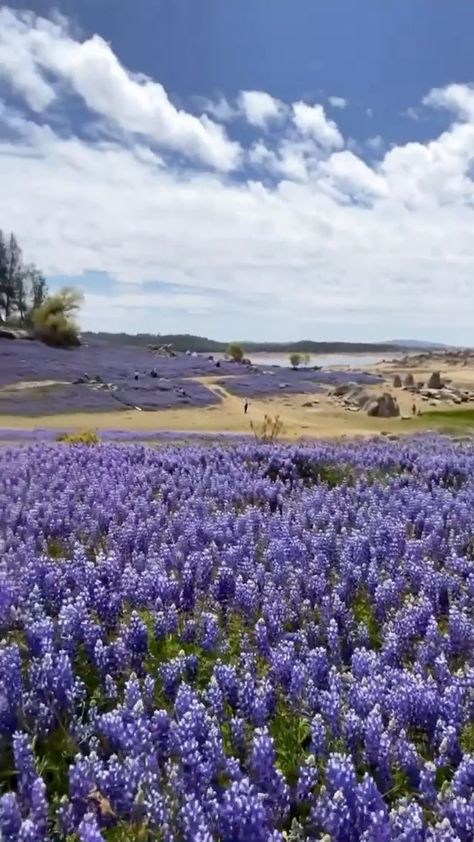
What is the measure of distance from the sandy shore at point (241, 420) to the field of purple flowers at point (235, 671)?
14.7 m

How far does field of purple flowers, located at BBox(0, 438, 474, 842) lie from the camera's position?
8.09 feet

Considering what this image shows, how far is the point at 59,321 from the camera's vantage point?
50.7 metres

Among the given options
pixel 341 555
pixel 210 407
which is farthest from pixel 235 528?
pixel 210 407

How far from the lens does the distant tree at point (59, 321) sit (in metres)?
50.0

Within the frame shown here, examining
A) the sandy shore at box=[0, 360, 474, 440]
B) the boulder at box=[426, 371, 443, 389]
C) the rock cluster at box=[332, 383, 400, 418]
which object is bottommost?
the sandy shore at box=[0, 360, 474, 440]

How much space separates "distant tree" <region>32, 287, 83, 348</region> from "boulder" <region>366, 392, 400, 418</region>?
24.1m

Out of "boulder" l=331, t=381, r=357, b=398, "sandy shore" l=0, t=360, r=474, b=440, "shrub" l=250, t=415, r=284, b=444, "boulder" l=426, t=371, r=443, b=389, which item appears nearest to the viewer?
"shrub" l=250, t=415, r=284, b=444

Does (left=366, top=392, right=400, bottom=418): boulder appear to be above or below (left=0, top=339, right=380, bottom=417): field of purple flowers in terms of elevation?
below

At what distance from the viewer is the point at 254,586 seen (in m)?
4.41

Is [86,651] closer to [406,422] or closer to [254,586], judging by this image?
[254,586]

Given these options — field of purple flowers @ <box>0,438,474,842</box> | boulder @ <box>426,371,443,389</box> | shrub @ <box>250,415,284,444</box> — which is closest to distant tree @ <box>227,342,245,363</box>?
boulder @ <box>426,371,443,389</box>

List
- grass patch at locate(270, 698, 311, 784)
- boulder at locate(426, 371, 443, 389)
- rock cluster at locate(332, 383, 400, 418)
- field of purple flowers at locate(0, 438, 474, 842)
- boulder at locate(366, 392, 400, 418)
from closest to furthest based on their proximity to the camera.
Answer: field of purple flowers at locate(0, 438, 474, 842) < grass patch at locate(270, 698, 311, 784) < boulder at locate(366, 392, 400, 418) < rock cluster at locate(332, 383, 400, 418) < boulder at locate(426, 371, 443, 389)

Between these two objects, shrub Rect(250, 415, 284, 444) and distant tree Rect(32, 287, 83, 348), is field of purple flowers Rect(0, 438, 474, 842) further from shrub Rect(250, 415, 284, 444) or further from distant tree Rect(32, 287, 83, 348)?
distant tree Rect(32, 287, 83, 348)

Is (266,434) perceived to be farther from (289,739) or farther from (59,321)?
(59,321)
